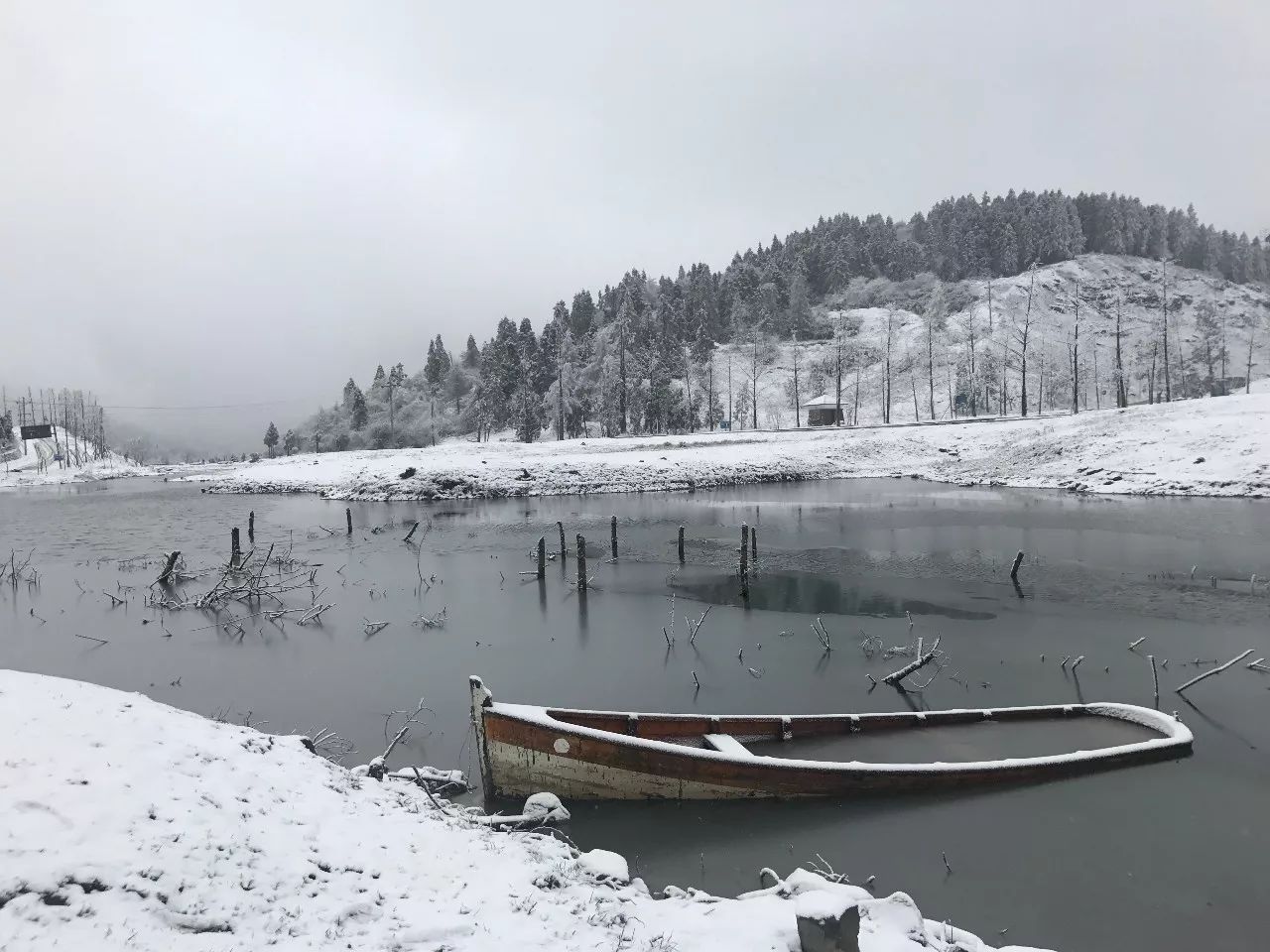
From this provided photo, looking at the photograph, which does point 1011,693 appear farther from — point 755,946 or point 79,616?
point 79,616

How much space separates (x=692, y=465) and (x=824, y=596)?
129ft

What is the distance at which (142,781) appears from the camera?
6.76 metres

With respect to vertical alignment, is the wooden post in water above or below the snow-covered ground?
below

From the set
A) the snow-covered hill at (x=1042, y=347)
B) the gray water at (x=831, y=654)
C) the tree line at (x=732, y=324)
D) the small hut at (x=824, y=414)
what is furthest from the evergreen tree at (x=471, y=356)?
the gray water at (x=831, y=654)

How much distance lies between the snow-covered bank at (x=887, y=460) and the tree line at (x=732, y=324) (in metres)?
20.4

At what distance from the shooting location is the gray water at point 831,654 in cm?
916

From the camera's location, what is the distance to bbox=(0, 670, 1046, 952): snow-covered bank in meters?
5.25

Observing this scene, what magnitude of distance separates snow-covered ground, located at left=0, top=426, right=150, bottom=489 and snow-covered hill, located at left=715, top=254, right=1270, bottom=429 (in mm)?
98732

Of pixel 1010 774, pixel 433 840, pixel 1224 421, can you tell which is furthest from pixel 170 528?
pixel 1224 421

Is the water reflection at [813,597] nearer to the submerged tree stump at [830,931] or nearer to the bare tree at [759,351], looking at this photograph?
the submerged tree stump at [830,931]

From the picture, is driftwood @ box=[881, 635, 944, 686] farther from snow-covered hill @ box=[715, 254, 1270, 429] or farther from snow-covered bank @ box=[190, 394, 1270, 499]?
snow-covered hill @ box=[715, 254, 1270, 429]

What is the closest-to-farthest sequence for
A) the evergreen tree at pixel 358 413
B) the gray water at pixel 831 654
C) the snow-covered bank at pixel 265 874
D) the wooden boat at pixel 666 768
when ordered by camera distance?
the snow-covered bank at pixel 265 874 → the gray water at pixel 831 654 → the wooden boat at pixel 666 768 → the evergreen tree at pixel 358 413

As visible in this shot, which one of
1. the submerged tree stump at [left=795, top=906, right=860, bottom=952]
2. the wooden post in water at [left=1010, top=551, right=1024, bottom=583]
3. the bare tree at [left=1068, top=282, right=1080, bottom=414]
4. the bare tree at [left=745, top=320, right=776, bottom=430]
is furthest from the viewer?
the bare tree at [left=745, top=320, right=776, bottom=430]

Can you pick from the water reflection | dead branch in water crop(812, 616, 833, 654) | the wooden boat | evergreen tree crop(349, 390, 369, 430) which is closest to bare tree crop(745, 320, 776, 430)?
evergreen tree crop(349, 390, 369, 430)
